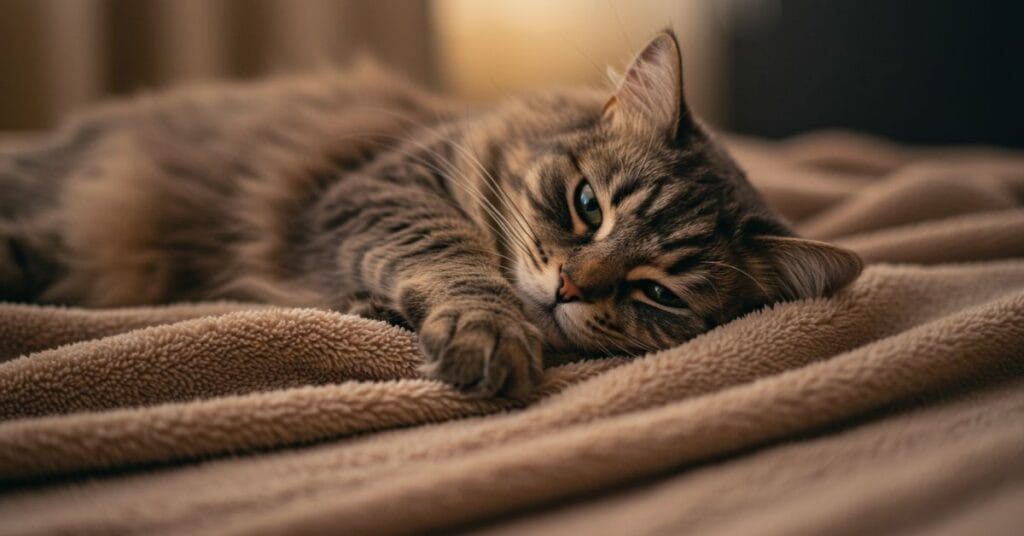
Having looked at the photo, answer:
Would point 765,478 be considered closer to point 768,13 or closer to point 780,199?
point 780,199

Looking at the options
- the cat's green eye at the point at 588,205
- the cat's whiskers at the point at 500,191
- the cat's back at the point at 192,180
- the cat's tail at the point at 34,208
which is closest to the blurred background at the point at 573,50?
the cat's back at the point at 192,180

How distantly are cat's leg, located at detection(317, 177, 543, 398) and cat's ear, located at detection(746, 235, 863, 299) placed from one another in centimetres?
40

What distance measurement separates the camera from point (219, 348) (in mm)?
914

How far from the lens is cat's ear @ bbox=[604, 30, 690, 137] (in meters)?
1.19

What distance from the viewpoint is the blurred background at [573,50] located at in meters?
2.75

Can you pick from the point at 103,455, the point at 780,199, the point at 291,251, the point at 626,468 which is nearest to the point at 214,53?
the point at 291,251

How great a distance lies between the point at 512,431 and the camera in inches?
31.7

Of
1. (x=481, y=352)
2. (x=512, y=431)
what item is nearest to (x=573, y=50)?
(x=481, y=352)

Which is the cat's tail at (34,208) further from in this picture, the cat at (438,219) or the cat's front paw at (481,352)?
the cat's front paw at (481,352)

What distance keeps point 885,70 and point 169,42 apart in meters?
3.14

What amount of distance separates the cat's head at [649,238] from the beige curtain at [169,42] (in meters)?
1.59

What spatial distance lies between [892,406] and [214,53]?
2.96 m

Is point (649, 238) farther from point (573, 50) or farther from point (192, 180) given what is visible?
point (573, 50)

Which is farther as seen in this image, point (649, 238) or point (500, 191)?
point (500, 191)
